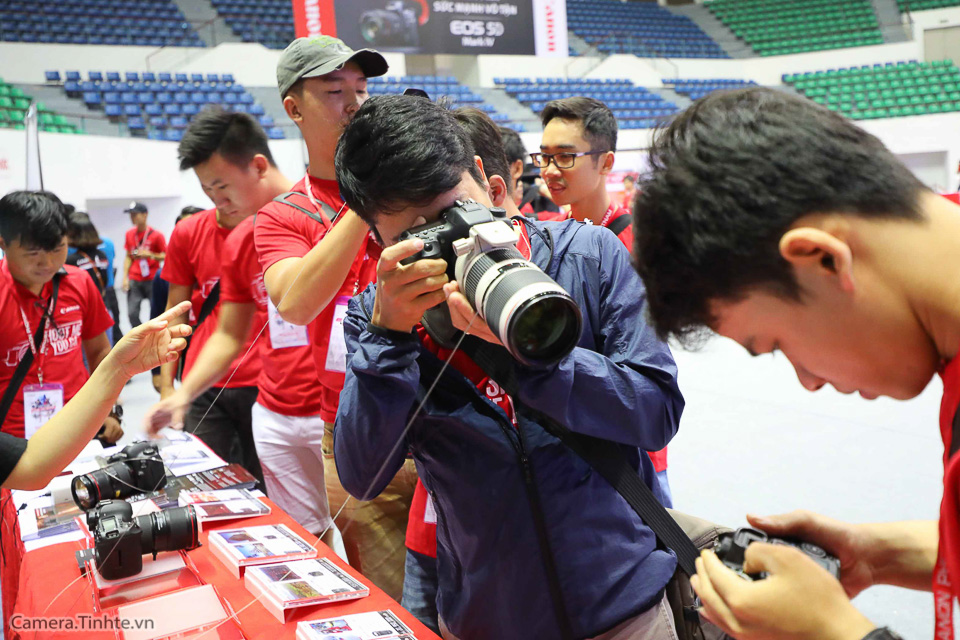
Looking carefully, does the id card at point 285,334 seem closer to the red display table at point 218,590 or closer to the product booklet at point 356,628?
the red display table at point 218,590

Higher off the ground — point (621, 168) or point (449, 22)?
point (449, 22)

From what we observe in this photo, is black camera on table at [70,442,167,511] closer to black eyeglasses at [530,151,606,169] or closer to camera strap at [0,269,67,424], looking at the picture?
camera strap at [0,269,67,424]

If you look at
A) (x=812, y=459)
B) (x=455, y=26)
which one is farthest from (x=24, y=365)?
(x=455, y=26)

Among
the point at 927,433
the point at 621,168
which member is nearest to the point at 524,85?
the point at 621,168

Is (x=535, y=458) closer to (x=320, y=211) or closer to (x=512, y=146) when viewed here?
(x=320, y=211)

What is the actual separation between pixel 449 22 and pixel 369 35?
208 centimetres

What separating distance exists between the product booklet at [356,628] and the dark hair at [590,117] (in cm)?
173

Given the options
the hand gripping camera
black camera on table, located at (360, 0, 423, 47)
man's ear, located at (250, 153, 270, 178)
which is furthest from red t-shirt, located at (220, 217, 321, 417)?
black camera on table, located at (360, 0, 423, 47)

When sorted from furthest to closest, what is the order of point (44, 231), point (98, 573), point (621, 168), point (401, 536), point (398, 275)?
point (621, 168) → point (44, 231) → point (401, 536) → point (98, 573) → point (398, 275)

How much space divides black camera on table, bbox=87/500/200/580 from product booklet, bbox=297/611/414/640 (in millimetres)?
397

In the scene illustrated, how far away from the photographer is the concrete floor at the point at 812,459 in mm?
2961

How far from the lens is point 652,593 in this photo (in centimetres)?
103

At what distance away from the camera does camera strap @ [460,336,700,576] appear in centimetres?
99

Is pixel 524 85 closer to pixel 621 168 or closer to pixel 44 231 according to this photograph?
pixel 621 168
